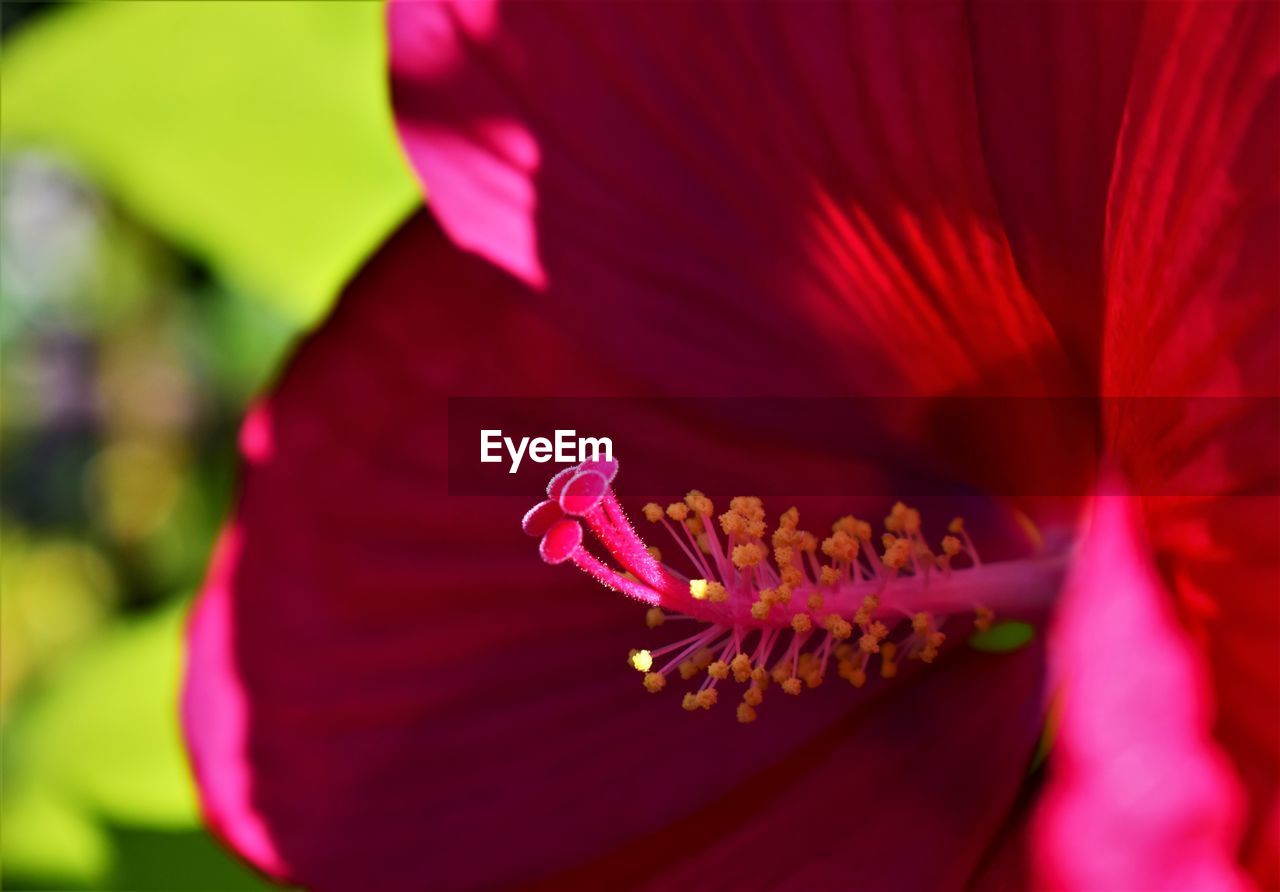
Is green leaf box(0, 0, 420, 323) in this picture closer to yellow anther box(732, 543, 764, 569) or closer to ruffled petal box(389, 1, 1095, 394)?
ruffled petal box(389, 1, 1095, 394)

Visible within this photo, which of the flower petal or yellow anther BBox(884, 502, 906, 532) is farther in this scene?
yellow anther BBox(884, 502, 906, 532)

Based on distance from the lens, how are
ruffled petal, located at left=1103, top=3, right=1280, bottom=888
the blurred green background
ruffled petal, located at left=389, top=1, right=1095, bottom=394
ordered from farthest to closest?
1. the blurred green background
2. ruffled petal, located at left=389, top=1, right=1095, bottom=394
3. ruffled petal, located at left=1103, top=3, right=1280, bottom=888

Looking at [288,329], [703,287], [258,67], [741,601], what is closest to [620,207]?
[703,287]

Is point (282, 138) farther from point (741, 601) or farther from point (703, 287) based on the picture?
point (741, 601)

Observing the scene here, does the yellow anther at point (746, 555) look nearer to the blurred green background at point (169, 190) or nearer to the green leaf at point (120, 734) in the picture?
the blurred green background at point (169, 190)

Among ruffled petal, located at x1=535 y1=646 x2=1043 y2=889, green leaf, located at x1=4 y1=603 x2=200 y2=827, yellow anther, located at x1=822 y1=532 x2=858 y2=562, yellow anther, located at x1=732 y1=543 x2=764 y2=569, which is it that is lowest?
green leaf, located at x1=4 y1=603 x2=200 y2=827

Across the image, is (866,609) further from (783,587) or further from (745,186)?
(745,186)
